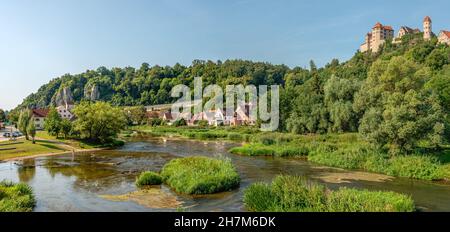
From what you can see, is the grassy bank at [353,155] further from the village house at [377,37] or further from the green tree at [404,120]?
the village house at [377,37]

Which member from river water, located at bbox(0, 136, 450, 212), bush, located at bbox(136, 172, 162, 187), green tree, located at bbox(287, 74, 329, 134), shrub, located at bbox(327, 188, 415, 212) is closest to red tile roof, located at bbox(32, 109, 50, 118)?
river water, located at bbox(0, 136, 450, 212)

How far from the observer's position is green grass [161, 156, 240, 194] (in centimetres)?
2389

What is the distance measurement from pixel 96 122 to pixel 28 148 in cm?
1126

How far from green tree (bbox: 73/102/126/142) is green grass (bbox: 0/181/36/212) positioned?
1288 inches

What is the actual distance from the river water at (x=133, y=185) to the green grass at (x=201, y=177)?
0.75 meters

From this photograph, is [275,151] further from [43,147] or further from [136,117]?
[136,117]

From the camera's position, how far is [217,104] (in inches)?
4894

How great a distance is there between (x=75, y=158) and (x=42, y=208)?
23362mm

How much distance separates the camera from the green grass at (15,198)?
1859cm

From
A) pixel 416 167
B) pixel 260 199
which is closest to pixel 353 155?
pixel 416 167

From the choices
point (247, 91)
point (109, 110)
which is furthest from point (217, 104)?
point (109, 110)

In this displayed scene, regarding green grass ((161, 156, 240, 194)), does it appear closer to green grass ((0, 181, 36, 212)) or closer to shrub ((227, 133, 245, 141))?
green grass ((0, 181, 36, 212))

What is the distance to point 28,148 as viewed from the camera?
154 feet
